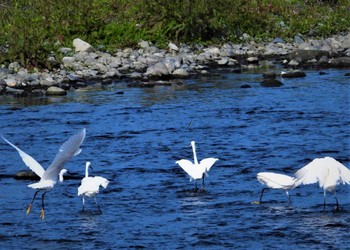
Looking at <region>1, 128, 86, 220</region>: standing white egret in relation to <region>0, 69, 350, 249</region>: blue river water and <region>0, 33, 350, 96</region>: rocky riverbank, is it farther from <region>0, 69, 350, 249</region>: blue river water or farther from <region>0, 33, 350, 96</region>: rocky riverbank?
<region>0, 33, 350, 96</region>: rocky riverbank

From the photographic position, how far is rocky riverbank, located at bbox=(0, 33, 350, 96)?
18.8 meters

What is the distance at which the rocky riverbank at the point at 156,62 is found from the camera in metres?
18.8

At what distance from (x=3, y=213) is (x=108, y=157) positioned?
9.65 ft

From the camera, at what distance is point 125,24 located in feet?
76.7

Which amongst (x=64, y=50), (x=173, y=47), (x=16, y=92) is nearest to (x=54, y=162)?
(x=16, y=92)

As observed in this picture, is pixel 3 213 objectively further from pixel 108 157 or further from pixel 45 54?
pixel 45 54

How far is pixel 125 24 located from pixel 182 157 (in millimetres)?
11243

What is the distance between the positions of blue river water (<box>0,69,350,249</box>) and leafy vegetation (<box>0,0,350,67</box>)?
8.20ft

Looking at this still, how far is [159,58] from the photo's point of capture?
21.2 metres

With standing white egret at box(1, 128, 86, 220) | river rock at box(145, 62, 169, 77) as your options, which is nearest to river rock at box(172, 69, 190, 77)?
river rock at box(145, 62, 169, 77)

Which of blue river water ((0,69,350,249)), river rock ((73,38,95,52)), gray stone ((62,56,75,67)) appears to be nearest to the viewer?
blue river water ((0,69,350,249))

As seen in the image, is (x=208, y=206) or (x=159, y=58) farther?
(x=159, y=58)

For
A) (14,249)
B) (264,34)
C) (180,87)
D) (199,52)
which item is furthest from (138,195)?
(264,34)

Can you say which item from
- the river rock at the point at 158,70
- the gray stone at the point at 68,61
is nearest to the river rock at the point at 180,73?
the river rock at the point at 158,70
